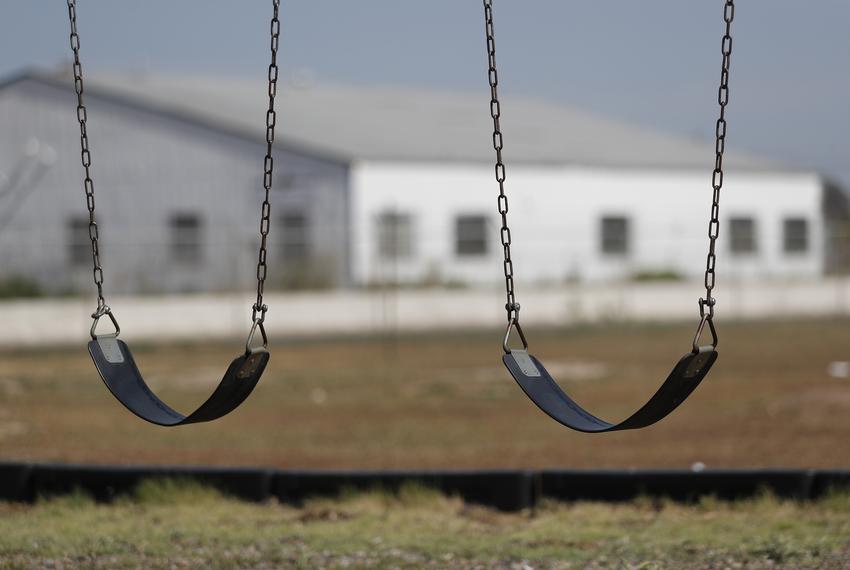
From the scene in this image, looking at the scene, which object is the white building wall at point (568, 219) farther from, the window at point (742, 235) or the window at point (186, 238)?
the window at point (186, 238)

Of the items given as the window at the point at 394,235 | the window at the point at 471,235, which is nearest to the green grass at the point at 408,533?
the window at the point at 394,235

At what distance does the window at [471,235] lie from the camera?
37.3m

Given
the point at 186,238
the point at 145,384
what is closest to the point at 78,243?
the point at 186,238

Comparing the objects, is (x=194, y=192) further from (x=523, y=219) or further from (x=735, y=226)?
(x=735, y=226)

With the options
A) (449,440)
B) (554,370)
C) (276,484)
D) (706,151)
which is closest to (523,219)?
(706,151)

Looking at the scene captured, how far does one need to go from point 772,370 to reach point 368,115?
26.8 m

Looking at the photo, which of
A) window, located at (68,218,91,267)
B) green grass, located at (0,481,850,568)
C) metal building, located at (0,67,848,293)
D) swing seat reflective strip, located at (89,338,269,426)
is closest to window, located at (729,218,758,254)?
metal building, located at (0,67,848,293)

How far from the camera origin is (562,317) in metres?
34.4

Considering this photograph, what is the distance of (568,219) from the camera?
41.0 m

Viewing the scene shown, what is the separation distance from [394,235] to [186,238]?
587 cm

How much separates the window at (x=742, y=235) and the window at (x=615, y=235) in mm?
3092

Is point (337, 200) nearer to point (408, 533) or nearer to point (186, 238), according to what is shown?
point (186, 238)

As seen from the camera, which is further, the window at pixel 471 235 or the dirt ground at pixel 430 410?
the window at pixel 471 235

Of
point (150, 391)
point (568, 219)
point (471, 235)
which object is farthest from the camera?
point (568, 219)
